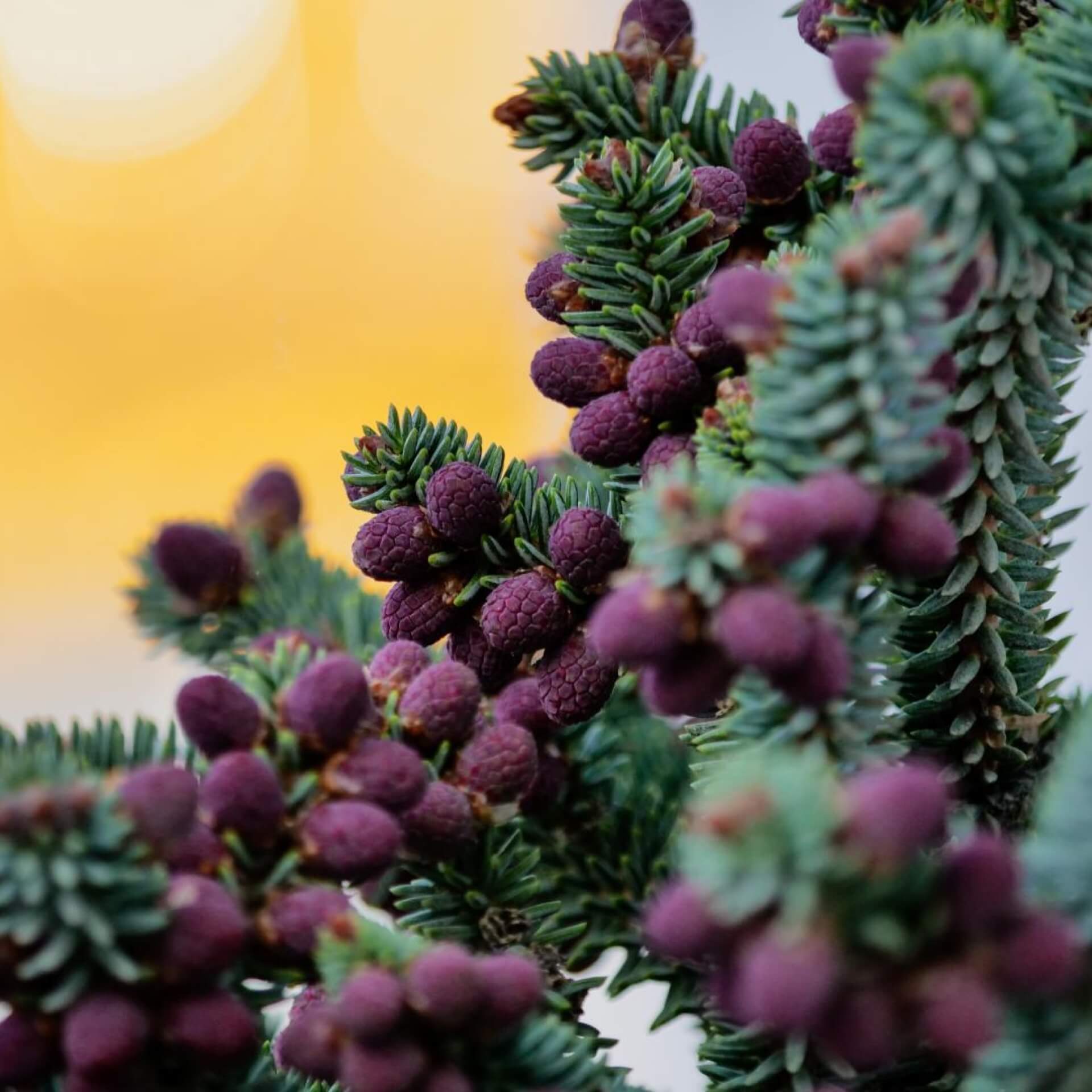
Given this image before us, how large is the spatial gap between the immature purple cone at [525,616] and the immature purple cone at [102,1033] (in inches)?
6.3

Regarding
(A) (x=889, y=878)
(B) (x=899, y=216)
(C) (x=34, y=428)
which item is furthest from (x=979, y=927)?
(C) (x=34, y=428)

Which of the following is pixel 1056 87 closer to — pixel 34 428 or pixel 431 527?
pixel 431 527

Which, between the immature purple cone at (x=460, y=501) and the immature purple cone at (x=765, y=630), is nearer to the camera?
the immature purple cone at (x=765, y=630)

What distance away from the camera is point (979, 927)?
0.21 meters

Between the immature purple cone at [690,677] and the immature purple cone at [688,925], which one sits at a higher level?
the immature purple cone at [690,677]

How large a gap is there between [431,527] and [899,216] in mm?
195

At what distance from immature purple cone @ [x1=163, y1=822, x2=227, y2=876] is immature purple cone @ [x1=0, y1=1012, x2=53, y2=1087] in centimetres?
4

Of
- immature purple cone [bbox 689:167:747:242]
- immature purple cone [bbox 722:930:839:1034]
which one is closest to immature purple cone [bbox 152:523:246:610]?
immature purple cone [bbox 689:167:747:242]

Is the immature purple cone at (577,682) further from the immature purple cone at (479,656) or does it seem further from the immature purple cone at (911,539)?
the immature purple cone at (911,539)

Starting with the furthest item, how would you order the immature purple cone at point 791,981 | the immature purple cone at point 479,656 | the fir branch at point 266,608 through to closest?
the fir branch at point 266,608 → the immature purple cone at point 479,656 → the immature purple cone at point 791,981

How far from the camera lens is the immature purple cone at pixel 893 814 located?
0.20 meters

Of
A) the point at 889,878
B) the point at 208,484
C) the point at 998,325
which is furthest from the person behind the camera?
the point at 208,484

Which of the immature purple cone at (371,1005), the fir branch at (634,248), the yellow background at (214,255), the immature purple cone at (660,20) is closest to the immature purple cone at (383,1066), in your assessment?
the immature purple cone at (371,1005)

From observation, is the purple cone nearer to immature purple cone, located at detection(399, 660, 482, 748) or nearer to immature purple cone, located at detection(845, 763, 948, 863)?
immature purple cone, located at detection(399, 660, 482, 748)
